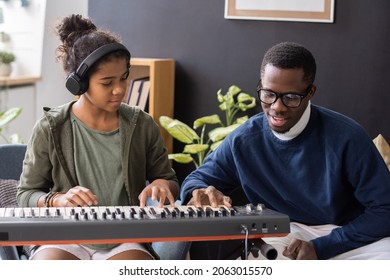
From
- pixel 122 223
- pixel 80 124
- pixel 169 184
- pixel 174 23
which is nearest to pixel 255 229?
pixel 122 223

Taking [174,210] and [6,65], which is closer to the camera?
[174,210]

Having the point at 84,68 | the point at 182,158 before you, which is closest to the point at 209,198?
the point at 84,68

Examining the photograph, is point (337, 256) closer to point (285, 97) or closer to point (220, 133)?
point (285, 97)

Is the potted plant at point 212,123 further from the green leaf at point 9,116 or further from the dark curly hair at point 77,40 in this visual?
the dark curly hair at point 77,40

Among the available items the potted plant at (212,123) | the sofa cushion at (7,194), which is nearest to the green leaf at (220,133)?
the potted plant at (212,123)

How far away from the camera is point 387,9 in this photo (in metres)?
4.21

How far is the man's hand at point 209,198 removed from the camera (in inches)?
84.2

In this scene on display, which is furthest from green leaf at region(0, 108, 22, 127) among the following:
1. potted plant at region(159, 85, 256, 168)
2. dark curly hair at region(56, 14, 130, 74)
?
dark curly hair at region(56, 14, 130, 74)

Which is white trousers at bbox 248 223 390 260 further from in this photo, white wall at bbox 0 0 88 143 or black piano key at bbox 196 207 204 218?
white wall at bbox 0 0 88 143

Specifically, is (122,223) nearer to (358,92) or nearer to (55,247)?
(55,247)

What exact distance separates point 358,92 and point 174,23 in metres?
1.28

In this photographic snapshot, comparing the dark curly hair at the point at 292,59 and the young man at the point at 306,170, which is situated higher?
the dark curly hair at the point at 292,59

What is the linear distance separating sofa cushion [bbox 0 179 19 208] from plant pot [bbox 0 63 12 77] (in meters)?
2.61

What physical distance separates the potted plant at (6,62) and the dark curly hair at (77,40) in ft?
9.23
